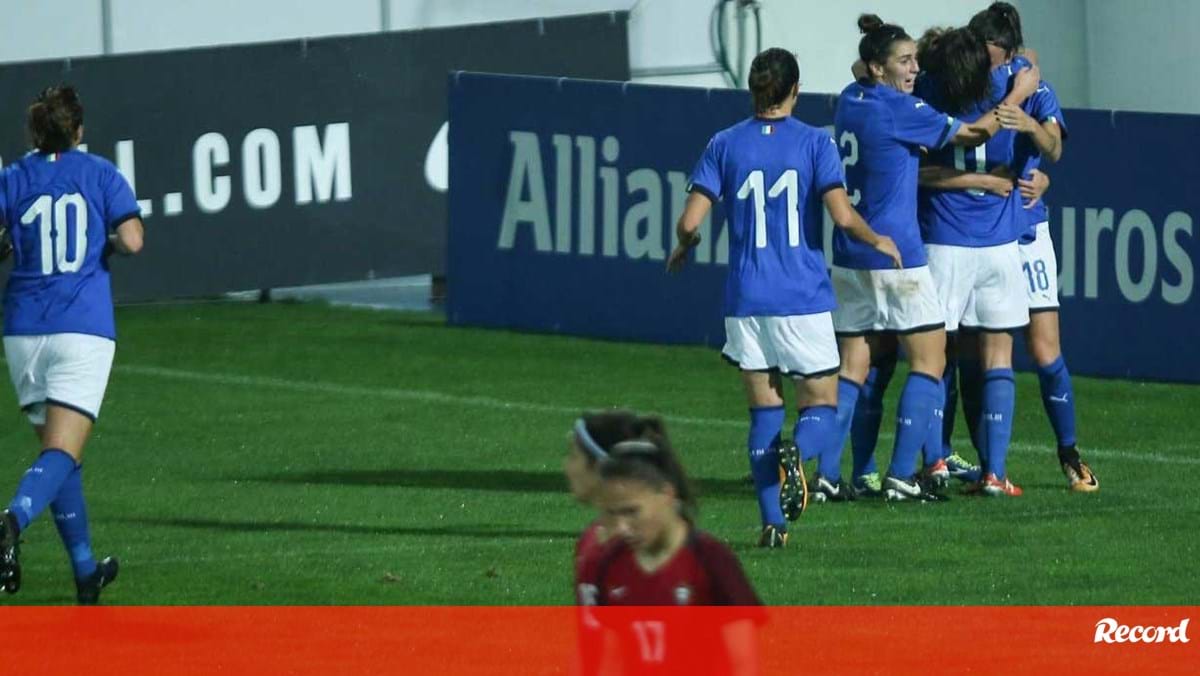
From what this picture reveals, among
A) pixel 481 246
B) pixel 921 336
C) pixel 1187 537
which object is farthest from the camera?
pixel 481 246

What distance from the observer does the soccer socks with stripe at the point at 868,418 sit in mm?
12031

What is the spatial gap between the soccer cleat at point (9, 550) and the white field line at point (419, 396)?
5.72 metres

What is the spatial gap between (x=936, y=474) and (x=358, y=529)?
105 inches

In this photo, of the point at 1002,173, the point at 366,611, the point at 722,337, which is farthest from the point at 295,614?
the point at 722,337

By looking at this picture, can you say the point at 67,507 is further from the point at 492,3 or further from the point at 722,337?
the point at 492,3

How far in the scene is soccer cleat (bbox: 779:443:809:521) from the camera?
10391 millimetres

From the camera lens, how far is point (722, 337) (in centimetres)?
1791

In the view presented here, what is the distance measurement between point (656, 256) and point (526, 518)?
6.64 meters

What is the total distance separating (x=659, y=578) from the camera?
548cm

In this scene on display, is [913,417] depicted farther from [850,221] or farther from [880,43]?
[880,43]

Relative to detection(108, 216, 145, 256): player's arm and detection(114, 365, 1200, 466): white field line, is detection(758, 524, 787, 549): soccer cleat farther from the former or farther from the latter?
detection(114, 365, 1200, 466): white field line

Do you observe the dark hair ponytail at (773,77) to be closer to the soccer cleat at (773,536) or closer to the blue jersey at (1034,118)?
the soccer cleat at (773,536)

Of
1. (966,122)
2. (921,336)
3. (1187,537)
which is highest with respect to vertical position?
(966,122)

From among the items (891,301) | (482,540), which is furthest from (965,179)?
(482,540)
